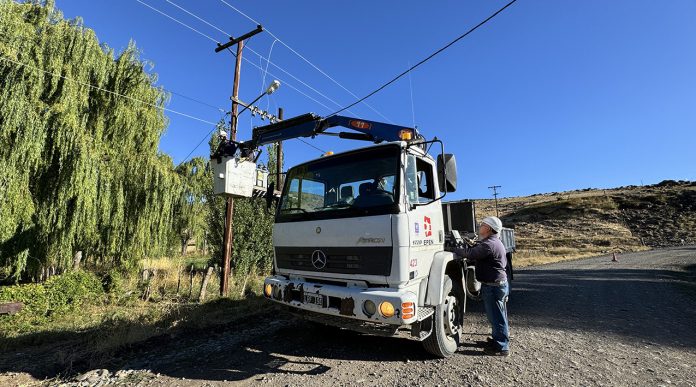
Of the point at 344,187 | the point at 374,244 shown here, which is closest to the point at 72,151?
the point at 344,187

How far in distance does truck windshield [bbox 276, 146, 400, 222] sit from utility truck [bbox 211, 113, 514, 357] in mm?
13

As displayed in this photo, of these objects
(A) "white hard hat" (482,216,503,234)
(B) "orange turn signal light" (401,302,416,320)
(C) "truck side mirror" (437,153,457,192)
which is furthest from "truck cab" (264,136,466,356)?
(A) "white hard hat" (482,216,503,234)

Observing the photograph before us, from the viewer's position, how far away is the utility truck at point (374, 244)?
371 centimetres

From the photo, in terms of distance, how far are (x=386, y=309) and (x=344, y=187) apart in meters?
1.69

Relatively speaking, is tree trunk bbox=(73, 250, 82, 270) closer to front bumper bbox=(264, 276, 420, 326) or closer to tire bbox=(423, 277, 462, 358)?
front bumper bbox=(264, 276, 420, 326)

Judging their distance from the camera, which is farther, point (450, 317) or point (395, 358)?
point (450, 317)

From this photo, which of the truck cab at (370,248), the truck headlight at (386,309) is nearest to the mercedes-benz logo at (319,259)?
the truck cab at (370,248)

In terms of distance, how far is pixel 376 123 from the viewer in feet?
17.2

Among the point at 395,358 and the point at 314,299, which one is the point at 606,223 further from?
the point at 314,299

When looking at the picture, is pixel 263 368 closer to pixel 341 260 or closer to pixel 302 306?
pixel 302 306

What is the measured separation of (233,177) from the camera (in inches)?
238

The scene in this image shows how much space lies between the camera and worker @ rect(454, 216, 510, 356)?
4480mm

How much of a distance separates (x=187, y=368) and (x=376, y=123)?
408 centimetres

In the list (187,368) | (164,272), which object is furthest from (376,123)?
(164,272)
